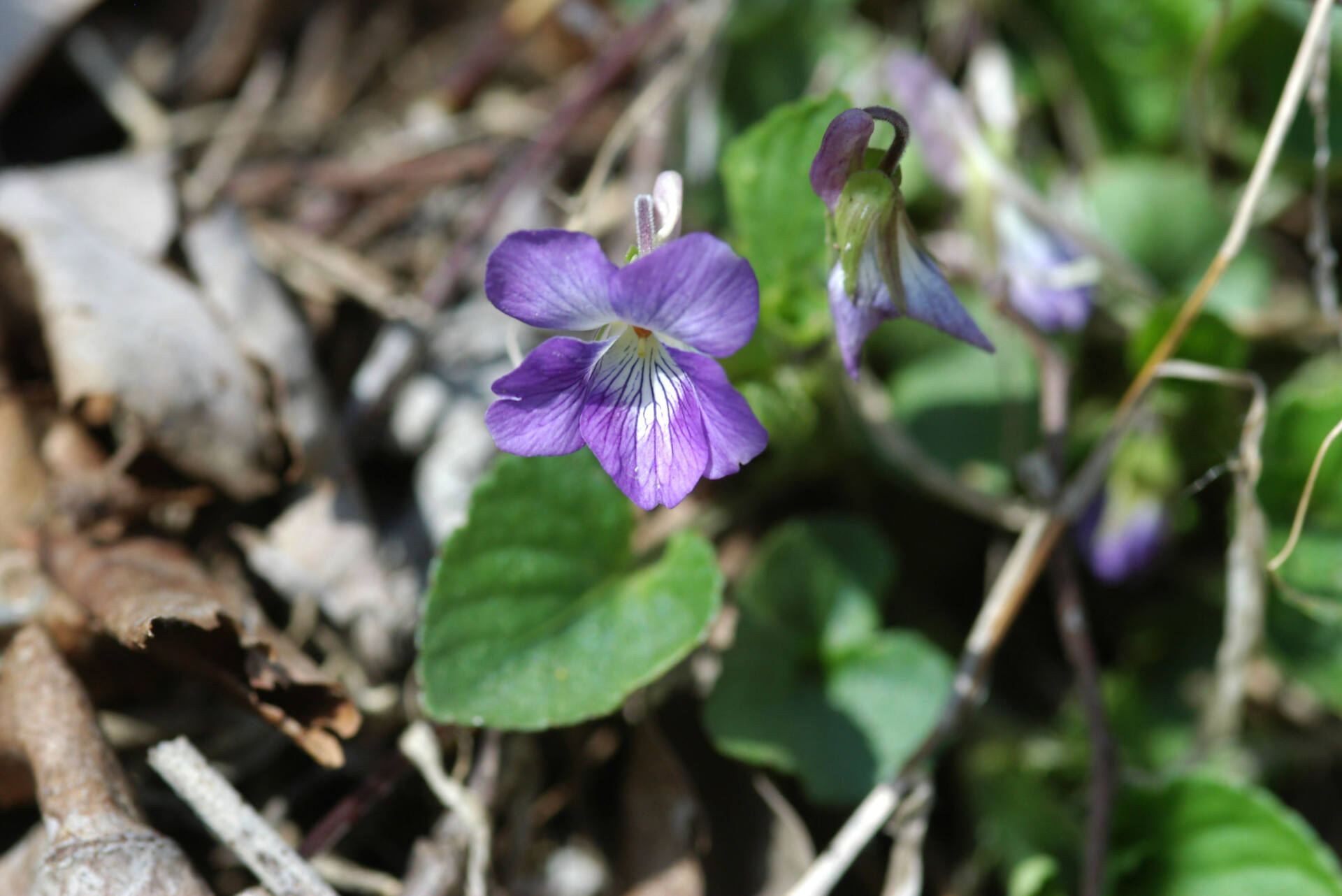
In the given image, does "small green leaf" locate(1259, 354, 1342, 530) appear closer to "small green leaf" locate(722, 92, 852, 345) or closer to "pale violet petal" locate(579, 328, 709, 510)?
"small green leaf" locate(722, 92, 852, 345)

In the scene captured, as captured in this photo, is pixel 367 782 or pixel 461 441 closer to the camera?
pixel 367 782

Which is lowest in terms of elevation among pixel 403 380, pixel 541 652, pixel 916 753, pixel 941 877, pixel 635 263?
pixel 941 877

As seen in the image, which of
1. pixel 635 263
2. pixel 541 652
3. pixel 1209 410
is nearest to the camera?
pixel 635 263

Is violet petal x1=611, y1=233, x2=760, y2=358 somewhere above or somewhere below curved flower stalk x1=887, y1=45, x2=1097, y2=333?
above

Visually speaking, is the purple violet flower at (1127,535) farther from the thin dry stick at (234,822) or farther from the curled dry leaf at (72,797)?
the curled dry leaf at (72,797)

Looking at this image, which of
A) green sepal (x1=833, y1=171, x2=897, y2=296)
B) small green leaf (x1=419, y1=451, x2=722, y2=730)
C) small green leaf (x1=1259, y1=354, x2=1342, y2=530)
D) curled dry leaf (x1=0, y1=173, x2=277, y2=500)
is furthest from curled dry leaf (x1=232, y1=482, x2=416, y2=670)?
small green leaf (x1=1259, y1=354, x2=1342, y2=530)

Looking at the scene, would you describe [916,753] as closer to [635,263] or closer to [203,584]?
[635,263]

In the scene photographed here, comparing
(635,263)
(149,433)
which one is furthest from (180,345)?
(635,263)

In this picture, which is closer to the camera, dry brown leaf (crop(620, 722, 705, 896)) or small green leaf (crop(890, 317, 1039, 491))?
dry brown leaf (crop(620, 722, 705, 896))
